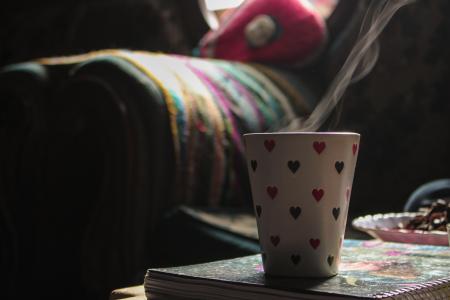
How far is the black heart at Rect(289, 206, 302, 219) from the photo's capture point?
1.66ft

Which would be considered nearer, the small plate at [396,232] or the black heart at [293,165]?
the black heart at [293,165]

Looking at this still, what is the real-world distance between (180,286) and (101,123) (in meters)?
→ 0.96

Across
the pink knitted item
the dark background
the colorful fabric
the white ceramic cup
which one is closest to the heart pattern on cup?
the white ceramic cup

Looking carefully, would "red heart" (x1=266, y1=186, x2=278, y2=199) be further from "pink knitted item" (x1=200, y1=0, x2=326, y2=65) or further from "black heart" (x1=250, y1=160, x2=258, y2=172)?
"pink knitted item" (x1=200, y1=0, x2=326, y2=65)

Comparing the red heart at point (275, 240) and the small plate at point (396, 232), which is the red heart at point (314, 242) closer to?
the red heart at point (275, 240)

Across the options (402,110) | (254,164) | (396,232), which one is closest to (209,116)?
(402,110)

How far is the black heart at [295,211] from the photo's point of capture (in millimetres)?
507

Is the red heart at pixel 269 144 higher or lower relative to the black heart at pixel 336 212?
higher

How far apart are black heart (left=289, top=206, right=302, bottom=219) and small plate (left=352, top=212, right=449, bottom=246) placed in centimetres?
22

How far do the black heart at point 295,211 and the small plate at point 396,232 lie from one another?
22 cm

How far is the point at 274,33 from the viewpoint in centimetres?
203

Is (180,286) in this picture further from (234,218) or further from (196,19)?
(196,19)

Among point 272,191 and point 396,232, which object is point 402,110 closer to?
point 396,232

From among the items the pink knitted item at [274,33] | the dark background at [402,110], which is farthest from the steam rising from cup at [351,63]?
the pink knitted item at [274,33]
